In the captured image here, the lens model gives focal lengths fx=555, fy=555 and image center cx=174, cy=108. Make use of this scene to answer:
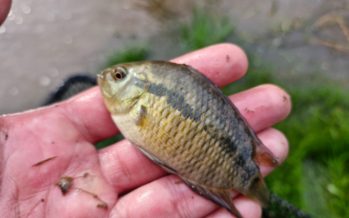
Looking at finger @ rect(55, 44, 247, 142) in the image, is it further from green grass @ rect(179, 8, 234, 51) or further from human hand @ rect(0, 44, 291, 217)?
green grass @ rect(179, 8, 234, 51)

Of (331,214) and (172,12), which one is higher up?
(172,12)

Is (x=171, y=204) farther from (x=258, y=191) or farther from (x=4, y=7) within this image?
(x=4, y=7)

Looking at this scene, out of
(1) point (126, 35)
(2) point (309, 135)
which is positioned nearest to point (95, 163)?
(2) point (309, 135)

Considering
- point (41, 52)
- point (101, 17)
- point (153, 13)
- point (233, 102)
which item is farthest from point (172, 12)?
point (233, 102)

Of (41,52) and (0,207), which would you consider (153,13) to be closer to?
(41,52)

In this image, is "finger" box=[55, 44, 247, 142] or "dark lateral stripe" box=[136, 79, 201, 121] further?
"finger" box=[55, 44, 247, 142]

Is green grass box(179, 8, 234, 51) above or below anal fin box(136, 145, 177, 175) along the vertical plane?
below

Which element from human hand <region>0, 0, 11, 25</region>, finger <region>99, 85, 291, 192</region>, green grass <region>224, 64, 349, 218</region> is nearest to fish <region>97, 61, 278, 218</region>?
finger <region>99, 85, 291, 192</region>
